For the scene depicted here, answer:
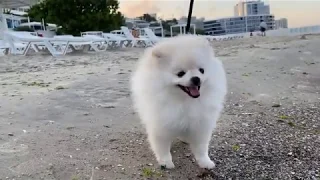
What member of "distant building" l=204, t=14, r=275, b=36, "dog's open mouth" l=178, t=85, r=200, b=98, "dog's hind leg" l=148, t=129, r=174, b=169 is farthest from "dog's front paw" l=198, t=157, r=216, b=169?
"distant building" l=204, t=14, r=275, b=36

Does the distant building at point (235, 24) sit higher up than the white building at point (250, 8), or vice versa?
the white building at point (250, 8)

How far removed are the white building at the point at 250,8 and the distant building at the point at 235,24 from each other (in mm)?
559

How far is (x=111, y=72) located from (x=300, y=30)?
26040mm

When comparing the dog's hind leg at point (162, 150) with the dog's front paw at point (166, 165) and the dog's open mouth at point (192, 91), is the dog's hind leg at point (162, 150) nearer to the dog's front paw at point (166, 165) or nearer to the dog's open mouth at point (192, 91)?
the dog's front paw at point (166, 165)

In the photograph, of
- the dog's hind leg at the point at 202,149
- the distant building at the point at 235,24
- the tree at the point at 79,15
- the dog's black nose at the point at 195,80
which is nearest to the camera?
the dog's black nose at the point at 195,80

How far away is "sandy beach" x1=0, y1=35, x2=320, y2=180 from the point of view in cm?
274

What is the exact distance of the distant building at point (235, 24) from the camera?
3619 cm

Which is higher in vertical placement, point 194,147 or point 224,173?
point 194,147

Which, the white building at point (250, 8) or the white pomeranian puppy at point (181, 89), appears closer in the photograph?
the white pomeranian puppy at point (181, 89)

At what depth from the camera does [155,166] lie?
2822 mm

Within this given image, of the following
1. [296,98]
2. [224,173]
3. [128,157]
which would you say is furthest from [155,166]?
[296,98]

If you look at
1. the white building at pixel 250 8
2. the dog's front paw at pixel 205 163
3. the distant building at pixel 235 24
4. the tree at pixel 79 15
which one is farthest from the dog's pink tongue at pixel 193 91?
the white building at pixel 250 8

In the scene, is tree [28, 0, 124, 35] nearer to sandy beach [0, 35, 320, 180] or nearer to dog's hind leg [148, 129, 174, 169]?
sandy beach [0, 35, 320, 180]

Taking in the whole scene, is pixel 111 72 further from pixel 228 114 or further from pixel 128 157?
pixel 128 157
